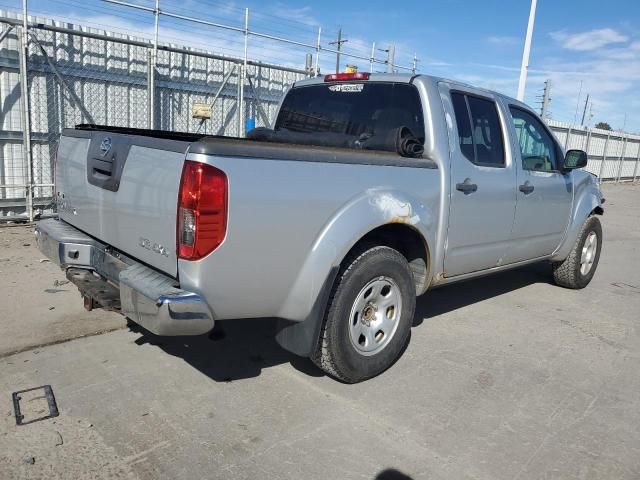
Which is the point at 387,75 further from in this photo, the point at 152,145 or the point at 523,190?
the point at 152,145

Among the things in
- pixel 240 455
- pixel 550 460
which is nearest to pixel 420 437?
pixel 550 460

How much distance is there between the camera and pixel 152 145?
2809 mm

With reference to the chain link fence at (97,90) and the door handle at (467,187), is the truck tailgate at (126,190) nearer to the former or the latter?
the door handle at (467,187)

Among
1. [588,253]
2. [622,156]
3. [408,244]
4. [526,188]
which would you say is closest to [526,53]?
[588,253]

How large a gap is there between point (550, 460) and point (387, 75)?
2859mm

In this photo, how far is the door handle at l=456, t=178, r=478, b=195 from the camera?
393 centimetres

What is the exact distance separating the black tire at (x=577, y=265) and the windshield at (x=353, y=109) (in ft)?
9.89

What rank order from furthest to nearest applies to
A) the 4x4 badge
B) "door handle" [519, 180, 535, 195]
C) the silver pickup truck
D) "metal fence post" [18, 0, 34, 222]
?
1. "metal fence post" [18, 0, 34, 222]
2. "door handle" [519, 180, 535, 195]
3. the 4x4 badge
4. the silver pickup truck

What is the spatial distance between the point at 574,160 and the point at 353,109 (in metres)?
2.39

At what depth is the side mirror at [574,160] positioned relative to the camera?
17.0 feet

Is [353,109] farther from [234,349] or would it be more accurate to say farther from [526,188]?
[234,349]

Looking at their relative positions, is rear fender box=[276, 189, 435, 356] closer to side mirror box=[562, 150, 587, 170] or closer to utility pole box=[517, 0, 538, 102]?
side mirror box=[562, 150, 587, 170]

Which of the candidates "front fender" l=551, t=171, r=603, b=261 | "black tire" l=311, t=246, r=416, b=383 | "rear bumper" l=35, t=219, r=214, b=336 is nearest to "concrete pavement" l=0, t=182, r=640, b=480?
"black tire" l=311, t=246, r=416, b=383

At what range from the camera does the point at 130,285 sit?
2783 millimetres
